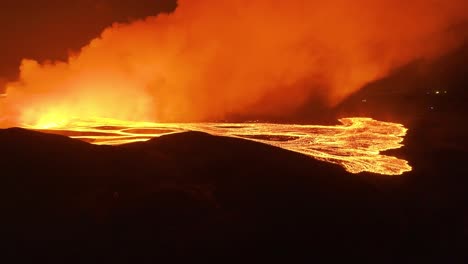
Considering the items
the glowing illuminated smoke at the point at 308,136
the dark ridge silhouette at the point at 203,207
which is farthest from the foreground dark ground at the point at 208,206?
the glowing illuminated smoke at the point at 308,136

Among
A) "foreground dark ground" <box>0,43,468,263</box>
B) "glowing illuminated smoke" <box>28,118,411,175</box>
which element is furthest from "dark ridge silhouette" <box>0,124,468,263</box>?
"glowing illuminated smoke" <box>28,118,411,175</box>

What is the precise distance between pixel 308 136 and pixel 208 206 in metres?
16.3

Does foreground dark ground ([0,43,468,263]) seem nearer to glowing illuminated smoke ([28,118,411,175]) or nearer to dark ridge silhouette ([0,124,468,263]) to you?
dark ridge silhouette ([0,124,468,263])

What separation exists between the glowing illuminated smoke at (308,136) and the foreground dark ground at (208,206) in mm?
1851

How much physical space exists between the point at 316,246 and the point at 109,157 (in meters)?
8.22

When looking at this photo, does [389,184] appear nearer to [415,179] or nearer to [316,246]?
[415,179]

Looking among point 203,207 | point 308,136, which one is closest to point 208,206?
point 203,207

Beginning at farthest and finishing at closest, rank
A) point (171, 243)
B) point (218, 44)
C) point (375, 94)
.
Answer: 1. point (375, 94)
2. point (218, 44)
3. point (171, 243)

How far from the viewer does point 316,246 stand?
12273 millimetres

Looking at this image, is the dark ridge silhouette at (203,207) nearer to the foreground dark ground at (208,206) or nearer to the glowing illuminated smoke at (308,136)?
the foreground dark ground at (208,206)

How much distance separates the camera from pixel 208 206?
14.0 metres

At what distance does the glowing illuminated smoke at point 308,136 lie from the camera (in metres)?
22.0

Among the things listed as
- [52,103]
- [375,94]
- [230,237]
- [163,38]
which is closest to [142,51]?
[163,38]

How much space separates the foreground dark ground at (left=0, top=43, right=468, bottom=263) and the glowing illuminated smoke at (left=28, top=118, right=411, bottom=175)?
6.07ft
